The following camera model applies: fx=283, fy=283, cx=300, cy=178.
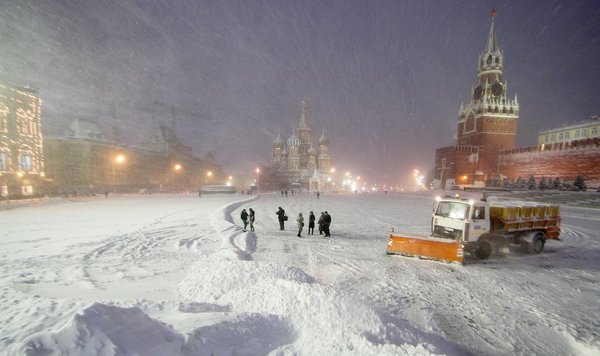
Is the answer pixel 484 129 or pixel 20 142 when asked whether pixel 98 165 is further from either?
pixel 484 129

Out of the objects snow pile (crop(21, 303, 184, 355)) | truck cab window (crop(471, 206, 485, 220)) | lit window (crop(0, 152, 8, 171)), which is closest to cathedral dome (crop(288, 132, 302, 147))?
lit window (crop(0, 152, 8, 171))

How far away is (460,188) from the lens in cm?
5284

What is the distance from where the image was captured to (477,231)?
33.7ft

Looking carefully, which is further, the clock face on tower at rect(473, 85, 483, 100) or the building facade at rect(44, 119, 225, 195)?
the clock face on tower at rect(473, 85, 483, 100)

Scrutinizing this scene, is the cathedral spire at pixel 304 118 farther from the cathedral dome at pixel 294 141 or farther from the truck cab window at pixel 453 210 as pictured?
the truck cab window at pixel 453 210

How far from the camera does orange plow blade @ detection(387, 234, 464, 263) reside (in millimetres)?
9441

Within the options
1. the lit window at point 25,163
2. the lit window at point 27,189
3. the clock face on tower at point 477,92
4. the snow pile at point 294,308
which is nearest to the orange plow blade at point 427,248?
the snow pile at point 294,308

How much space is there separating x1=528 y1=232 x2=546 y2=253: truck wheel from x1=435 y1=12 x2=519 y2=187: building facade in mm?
53271

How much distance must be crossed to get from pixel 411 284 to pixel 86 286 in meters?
8.38

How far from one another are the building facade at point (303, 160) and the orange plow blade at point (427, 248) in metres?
71.1

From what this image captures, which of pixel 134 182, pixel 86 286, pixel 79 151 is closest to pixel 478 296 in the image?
pixel 86 286

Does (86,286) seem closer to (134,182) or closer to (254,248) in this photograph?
(254,248)

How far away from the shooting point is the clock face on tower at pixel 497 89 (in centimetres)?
6384

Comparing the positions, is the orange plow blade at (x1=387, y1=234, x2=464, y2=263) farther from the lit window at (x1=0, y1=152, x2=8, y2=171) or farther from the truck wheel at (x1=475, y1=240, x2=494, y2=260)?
the lit window at (x1=0, y1=152, x2=8, y2=171)
